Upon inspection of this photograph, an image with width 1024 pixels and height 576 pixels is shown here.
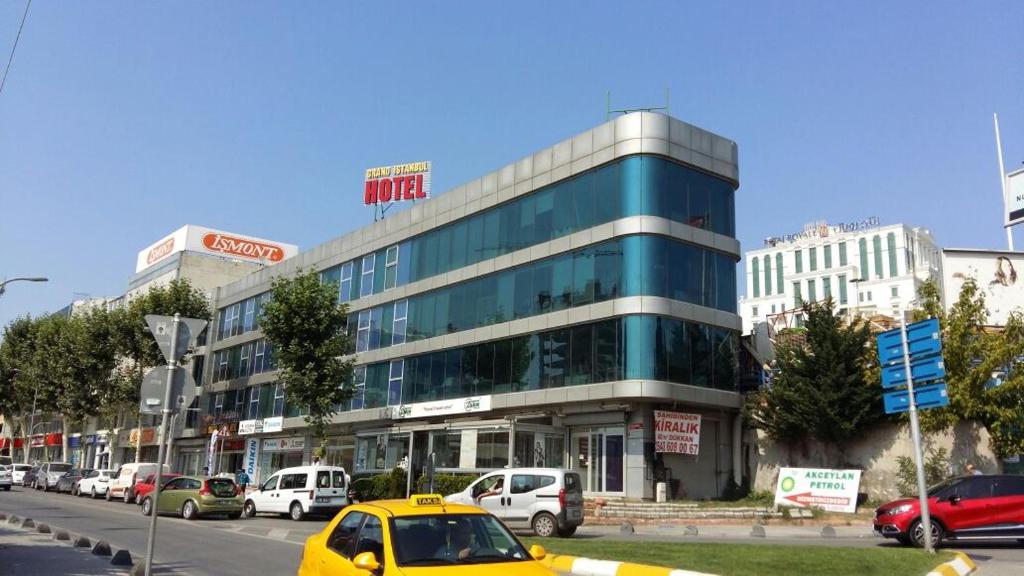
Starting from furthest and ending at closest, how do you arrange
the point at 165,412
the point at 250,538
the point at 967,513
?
the point at 250,538
the point at 967,513
the point at 165,412

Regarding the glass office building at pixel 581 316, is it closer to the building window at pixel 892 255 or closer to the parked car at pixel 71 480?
the parked car at pixel 71 480

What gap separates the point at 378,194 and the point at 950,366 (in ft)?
111

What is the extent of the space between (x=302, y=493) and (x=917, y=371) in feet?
69.8

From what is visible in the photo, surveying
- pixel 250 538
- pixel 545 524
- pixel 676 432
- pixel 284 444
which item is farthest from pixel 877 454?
pixel 284 444

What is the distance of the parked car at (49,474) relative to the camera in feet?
161

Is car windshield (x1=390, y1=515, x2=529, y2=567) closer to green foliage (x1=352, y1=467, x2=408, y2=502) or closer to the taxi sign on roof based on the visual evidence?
the taxi sign on roof

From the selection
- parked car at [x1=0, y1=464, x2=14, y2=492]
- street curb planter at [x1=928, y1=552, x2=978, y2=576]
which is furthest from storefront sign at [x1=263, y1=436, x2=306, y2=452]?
street curb planter at [x1=928, y1=552, x2=978, y2=576]

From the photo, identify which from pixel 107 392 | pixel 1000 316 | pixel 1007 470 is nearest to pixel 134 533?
pixel 1007 470

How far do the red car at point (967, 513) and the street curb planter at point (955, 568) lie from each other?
333 centimetres

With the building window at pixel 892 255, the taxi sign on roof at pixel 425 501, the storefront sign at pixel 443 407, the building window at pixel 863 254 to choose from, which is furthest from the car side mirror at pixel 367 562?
the building window at pixel 863 254

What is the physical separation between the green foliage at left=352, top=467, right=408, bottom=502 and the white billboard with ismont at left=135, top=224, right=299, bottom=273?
39.7 m

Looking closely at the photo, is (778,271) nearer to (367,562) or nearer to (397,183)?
(397,183)

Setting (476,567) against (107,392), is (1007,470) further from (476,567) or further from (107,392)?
(107,392)

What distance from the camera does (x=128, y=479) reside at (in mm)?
40125
